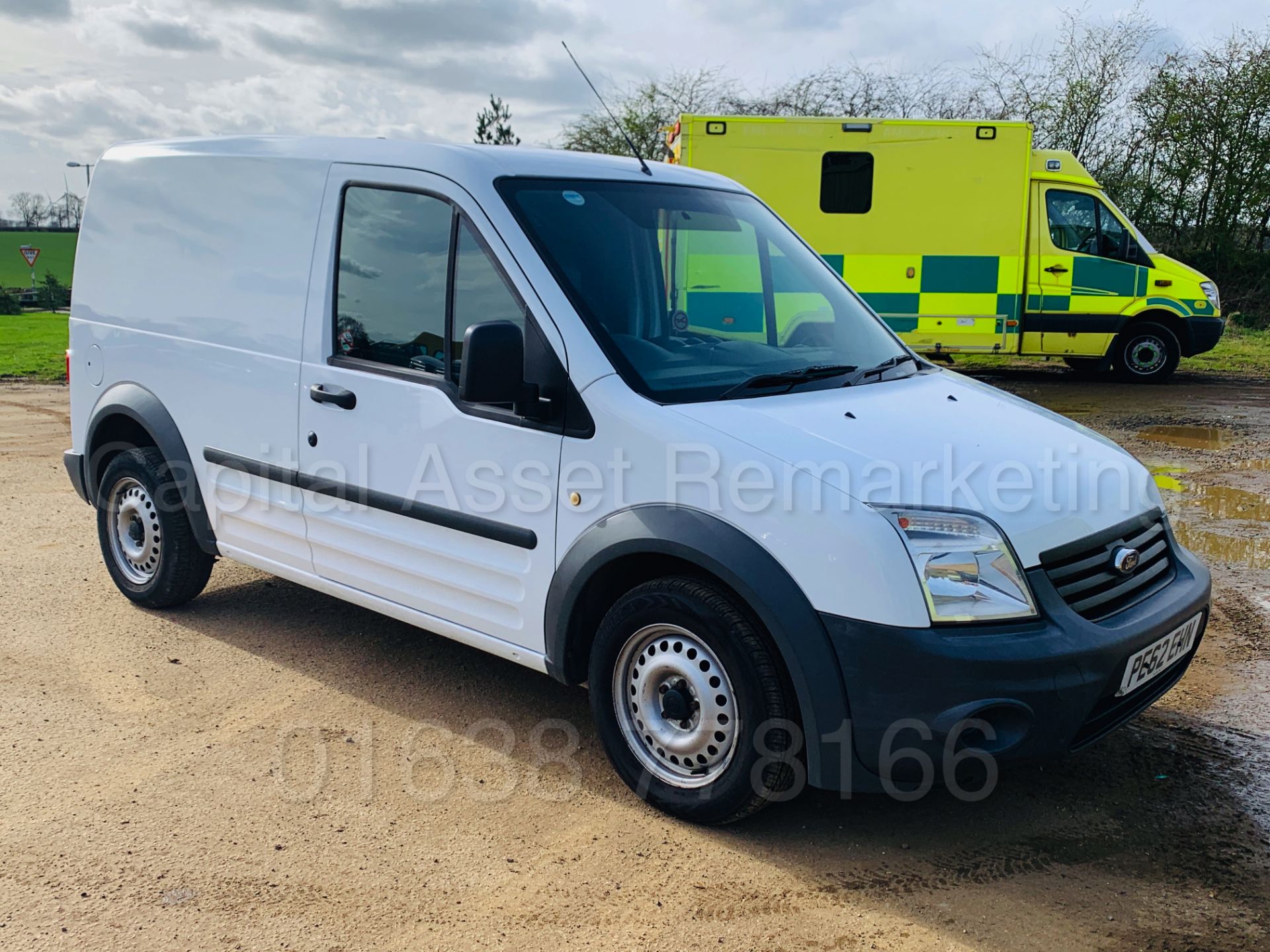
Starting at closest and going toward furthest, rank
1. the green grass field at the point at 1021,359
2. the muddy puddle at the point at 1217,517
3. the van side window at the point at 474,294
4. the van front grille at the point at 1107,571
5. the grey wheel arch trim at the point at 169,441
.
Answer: the van front grille at the point at 1107,571 < the van side window at the point at 474,294 < the grey wheel arch trim at the point at 169,441 < the muddy puddle at the point at 1217,517 < the green grass field at the point at 1021,359

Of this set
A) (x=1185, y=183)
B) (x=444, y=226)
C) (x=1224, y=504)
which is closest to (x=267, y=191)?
(x=444, y=226)

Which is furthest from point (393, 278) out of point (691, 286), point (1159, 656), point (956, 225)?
point (956, 225)

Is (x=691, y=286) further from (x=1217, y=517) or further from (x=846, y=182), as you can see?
(x=846, y=182)

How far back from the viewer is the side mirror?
321 cm

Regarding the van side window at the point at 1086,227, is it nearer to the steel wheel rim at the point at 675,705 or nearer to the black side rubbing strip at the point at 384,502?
the black side rubbing strip at the point at 384,502

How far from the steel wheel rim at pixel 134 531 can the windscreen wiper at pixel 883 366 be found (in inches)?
124

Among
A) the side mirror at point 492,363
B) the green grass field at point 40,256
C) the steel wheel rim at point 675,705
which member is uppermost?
the green grass field at point 40,256

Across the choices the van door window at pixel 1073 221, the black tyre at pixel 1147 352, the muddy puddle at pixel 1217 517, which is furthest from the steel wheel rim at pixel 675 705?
the black tyre at pixel 1147 352

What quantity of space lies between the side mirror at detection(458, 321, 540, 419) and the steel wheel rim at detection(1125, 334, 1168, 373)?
39.3ft

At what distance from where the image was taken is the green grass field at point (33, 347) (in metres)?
15.7

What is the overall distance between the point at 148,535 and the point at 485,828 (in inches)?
103

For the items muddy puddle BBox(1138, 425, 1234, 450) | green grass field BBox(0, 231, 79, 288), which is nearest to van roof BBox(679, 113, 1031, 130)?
muddy puddle BBox(1138, 425, 1234, 450)

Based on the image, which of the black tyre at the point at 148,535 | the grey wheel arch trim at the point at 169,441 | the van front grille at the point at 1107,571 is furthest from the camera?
the black tyre at the point at 148,535

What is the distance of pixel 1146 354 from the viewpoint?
13.5m
